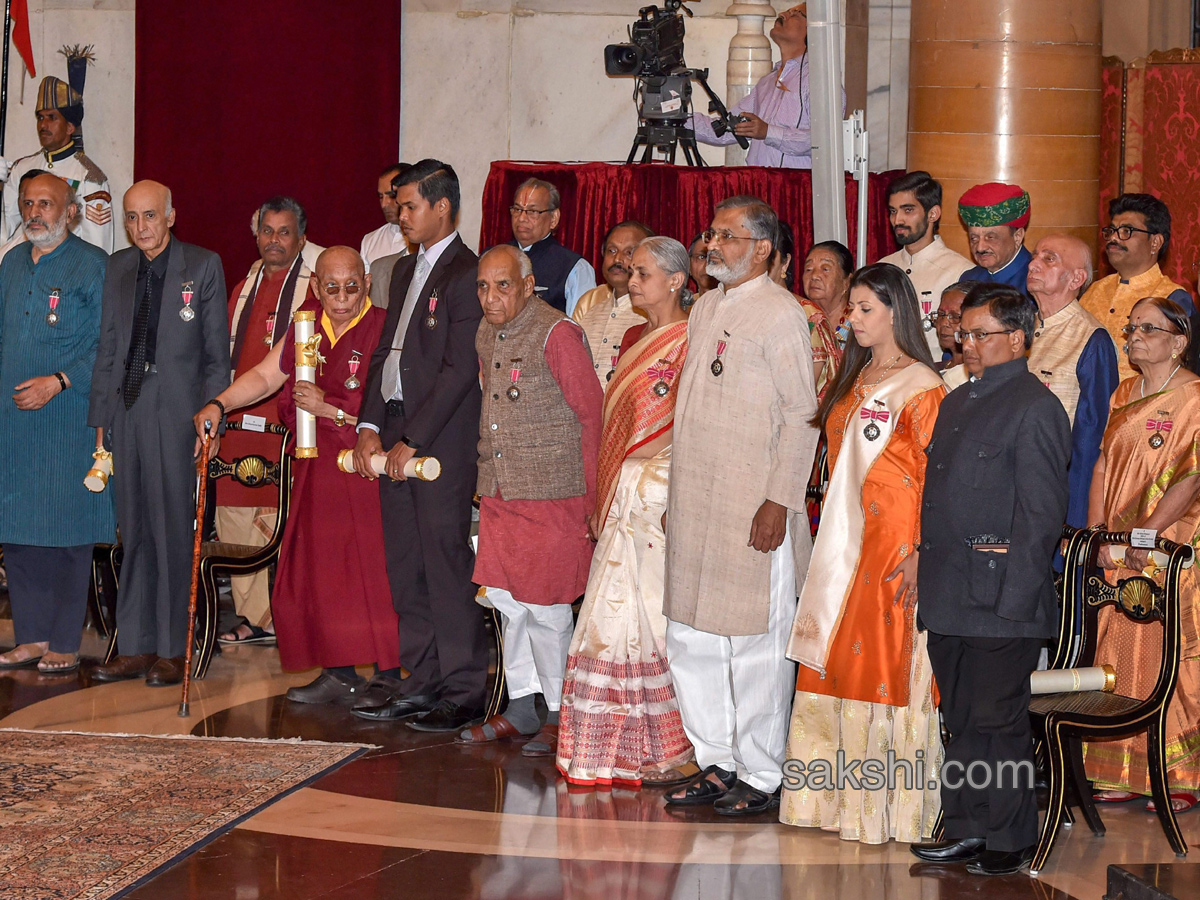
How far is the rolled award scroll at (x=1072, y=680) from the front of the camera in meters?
4.41

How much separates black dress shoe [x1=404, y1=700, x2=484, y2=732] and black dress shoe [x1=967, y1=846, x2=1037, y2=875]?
205cm

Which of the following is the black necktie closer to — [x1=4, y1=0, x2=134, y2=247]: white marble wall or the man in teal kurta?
the man in teal kurta

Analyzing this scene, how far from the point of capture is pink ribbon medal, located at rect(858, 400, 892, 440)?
430 cm

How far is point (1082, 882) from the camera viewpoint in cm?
407

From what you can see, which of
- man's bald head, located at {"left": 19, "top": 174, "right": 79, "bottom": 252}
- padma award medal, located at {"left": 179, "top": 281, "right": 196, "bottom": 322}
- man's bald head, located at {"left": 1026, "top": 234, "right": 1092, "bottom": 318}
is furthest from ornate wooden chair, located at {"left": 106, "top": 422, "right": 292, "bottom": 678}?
man's bald head, located at {"left": 1026, "top": 234, "right": 1092, "bottom": 318}

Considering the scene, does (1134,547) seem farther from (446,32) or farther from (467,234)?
(446,32)

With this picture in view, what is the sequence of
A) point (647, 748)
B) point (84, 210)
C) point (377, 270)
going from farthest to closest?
point (84, 210) < point (377, 270) < point (647, 748)

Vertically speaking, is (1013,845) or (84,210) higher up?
(84,210)

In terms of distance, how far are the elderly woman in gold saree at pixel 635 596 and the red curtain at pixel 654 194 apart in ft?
7.18

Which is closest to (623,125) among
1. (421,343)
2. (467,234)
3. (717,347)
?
(467,234)

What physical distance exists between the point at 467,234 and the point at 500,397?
416 centimetres

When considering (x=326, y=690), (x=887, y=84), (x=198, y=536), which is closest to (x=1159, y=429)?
(x=326, y=690)

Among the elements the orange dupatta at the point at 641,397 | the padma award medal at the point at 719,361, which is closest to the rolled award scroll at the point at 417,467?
the orange dupatta at the point at 641,397

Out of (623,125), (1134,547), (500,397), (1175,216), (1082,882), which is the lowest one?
(1082,882)
